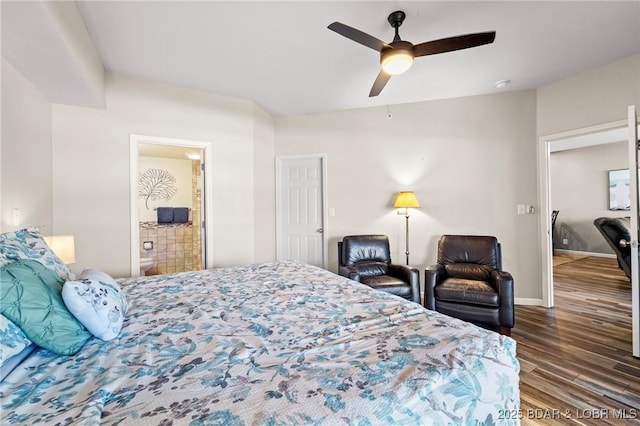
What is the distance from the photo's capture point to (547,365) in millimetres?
2133

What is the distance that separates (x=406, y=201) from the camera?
→ 367 centimetres

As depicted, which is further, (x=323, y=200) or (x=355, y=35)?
(x=323, y=200)

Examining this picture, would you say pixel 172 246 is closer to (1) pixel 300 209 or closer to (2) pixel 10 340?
(1) pixel 300 209

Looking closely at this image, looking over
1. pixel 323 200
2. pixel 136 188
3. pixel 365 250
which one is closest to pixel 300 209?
pixel 323 200

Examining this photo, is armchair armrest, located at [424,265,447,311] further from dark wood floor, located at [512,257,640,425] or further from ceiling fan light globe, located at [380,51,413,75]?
ceiling fan light globe, located at [380,51,413,75]

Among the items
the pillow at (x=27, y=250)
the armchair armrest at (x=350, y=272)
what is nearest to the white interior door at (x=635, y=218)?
the armchair armrest at (x=350, y=272)

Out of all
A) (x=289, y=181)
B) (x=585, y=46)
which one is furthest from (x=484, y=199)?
(x=289, y=181)

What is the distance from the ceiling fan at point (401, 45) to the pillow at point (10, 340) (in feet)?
6.81

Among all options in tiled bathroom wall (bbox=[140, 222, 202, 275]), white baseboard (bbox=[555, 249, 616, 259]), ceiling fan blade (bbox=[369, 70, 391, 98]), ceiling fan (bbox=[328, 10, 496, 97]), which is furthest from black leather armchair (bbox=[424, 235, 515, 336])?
white baseboard (bbox=[555, 249, 616, 259])

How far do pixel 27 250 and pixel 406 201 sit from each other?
3.45m

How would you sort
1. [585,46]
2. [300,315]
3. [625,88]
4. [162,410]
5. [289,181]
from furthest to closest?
1. [289,181]
2. [625,88]
3. [585,46]
4. [300,315]
5. [162,410]

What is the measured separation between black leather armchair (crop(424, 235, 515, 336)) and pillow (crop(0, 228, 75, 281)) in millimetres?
2944

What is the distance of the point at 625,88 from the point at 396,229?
2.75 meters

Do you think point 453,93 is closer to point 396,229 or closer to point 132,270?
point 396,229
